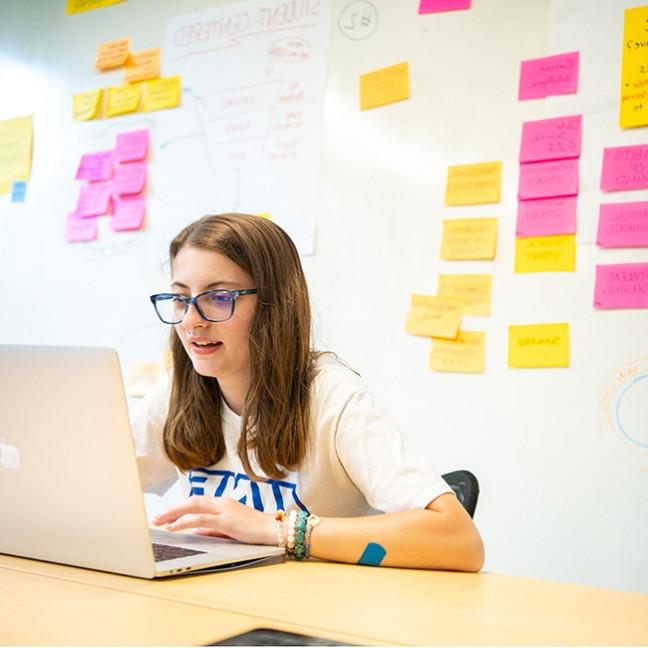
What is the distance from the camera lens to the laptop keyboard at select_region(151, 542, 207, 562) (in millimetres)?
1023

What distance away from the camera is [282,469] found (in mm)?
1348

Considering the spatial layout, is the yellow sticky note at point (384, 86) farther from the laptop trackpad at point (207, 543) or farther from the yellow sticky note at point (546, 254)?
the laptop trackpad at point (207, 543)

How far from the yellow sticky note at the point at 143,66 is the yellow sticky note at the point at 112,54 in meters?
0.03

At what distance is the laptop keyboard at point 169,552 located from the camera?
102 cm

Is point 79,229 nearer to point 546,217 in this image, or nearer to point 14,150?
point 14,150

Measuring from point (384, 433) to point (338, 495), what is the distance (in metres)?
0.16

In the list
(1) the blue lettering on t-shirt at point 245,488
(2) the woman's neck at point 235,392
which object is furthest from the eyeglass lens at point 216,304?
(1) the blue lettering on t-shirt at point 245,488

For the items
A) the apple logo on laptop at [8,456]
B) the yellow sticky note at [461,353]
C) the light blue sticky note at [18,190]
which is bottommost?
the apple logo on laptop at [8,456]

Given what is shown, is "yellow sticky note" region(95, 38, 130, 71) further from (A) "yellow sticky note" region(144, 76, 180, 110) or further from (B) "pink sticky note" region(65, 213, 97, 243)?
(B) "pink sticky note" region(65, 213, 97, 243)

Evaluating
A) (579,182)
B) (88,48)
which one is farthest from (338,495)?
(88,48)

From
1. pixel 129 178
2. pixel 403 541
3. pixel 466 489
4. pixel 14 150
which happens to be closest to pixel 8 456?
pixel 403 541

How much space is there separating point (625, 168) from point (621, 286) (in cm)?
25

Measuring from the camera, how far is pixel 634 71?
178cm

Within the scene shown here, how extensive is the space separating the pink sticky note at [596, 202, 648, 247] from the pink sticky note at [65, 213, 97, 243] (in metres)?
1.52
